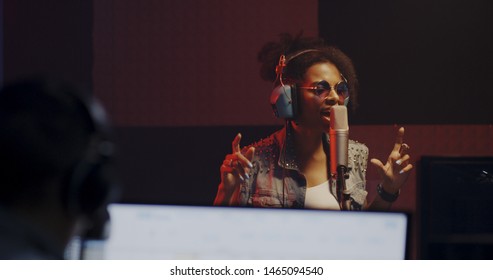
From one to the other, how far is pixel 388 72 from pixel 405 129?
0.30m

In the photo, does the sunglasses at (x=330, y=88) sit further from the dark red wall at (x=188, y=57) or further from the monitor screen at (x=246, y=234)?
the monitor screen at (x=246, y=234)

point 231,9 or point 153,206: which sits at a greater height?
point 231,9

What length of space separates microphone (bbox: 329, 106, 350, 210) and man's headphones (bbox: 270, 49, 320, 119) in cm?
20

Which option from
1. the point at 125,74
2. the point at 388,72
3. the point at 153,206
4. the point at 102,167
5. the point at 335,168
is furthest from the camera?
the point at 125,74

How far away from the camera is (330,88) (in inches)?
130

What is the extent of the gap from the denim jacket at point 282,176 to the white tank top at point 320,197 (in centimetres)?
3

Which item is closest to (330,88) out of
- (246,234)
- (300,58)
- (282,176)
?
(300,58)

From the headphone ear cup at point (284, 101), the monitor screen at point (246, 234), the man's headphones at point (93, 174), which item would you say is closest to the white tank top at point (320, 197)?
the headphone ear cup at point (284, 101)

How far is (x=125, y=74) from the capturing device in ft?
11.8

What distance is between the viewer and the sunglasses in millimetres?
3277

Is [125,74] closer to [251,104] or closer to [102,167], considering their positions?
[251,104]

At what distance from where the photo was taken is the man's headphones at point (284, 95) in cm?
335

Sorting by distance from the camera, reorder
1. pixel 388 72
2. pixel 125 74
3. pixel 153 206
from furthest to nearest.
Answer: pixel 125 74 < pixel 388 72 < pixel 153 206

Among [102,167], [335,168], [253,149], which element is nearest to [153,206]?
[102,167]
